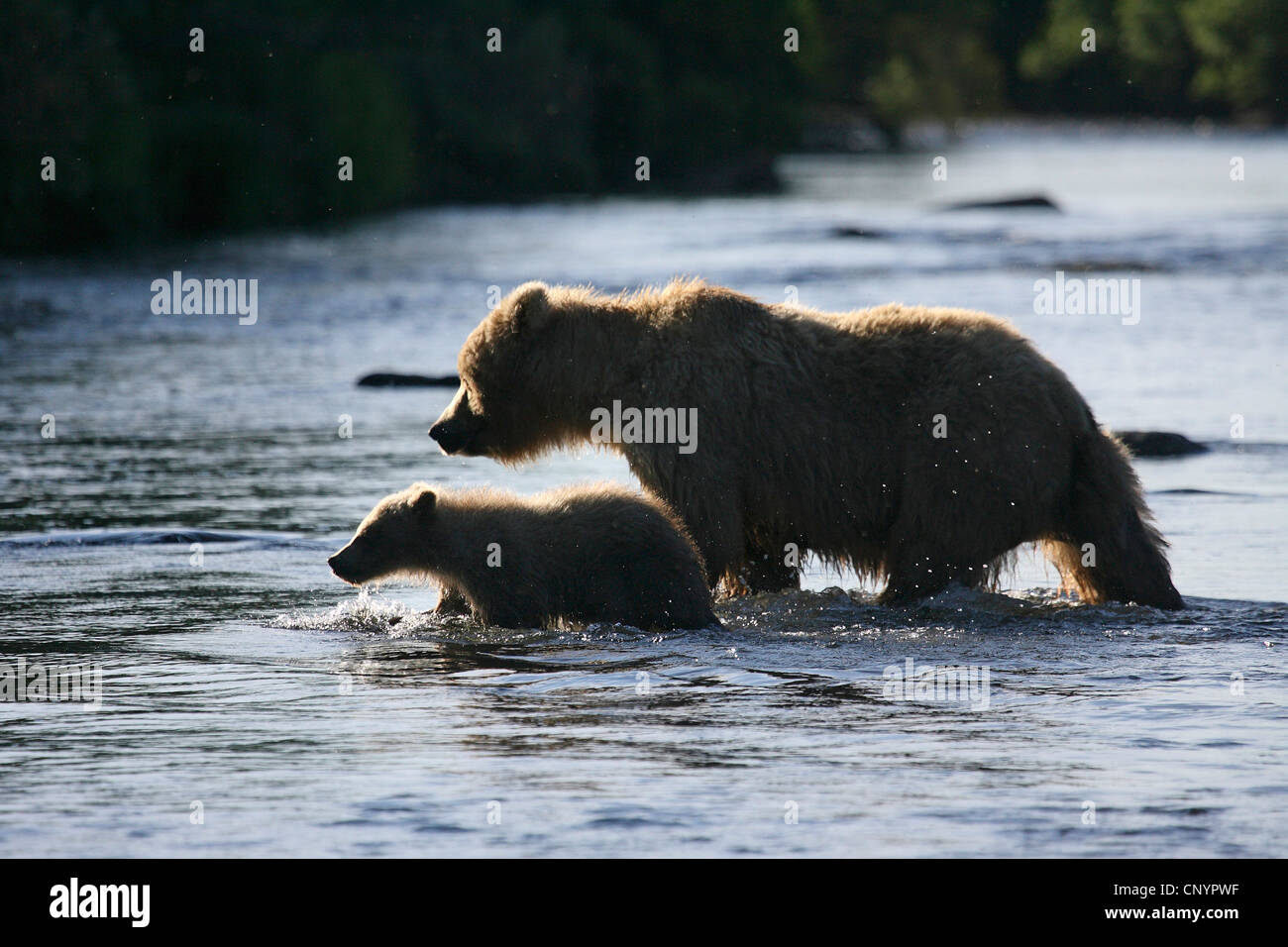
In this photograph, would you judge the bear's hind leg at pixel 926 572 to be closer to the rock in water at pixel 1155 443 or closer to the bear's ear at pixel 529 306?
the bear's ear at pixel 529 306

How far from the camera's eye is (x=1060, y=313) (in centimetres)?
2408

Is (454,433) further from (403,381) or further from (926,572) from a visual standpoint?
(403,381)

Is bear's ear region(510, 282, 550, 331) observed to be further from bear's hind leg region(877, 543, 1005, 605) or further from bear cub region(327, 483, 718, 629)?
bear's hind leg region(877, 543, 1005, 605)

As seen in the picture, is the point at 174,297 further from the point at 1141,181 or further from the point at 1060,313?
the point at 1141,181

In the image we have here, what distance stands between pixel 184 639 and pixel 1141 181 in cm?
5542

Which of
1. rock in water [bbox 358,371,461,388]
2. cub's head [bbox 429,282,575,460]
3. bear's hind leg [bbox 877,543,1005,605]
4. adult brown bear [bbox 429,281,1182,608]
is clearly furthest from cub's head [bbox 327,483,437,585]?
rock in water [bbox 358,371,461,388]

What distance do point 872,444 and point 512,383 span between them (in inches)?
73.8

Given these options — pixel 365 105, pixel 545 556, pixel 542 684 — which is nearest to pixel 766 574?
pixel 545 556

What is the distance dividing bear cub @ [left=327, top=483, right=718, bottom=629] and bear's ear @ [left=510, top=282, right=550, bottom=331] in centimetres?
87

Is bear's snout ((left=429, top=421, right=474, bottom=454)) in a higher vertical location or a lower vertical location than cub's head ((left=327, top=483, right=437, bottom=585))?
higher

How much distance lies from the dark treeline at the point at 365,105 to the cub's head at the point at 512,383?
28.4ft

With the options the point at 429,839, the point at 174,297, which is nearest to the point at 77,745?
the point at 429,839

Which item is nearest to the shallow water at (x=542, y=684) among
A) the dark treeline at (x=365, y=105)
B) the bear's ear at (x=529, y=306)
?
the bear's ear at (x=529, y=306)

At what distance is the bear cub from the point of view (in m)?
8.88
